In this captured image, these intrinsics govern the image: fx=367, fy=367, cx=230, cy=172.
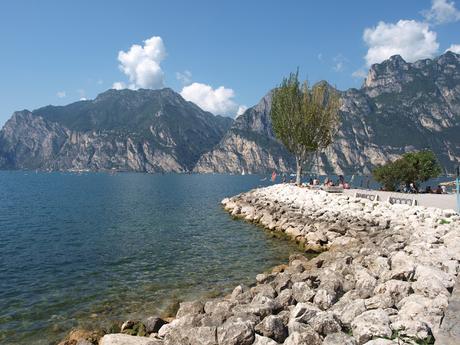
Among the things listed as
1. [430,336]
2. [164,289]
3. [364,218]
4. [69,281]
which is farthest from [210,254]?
[430,336]

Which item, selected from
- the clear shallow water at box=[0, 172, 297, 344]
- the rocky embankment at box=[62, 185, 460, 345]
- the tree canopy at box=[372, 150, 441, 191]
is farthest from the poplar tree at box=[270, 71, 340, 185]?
the rocky embankment at box=[62, 185, 460, 345]

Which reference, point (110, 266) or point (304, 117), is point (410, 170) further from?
point (110, 266)

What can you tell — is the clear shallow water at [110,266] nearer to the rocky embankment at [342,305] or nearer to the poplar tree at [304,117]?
the rocky embankment at [342,305]

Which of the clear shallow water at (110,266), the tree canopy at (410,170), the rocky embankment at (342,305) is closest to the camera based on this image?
the rocky embankment at (342,305)

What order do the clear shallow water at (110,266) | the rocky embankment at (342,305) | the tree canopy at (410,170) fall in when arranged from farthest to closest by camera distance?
the tree canopy at (410,170)
the clear shallow water at (110,266)
the rocky embankment at (342,305)

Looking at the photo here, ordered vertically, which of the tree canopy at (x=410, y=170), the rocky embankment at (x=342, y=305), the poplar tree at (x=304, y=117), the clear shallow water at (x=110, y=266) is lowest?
the clear shallow water at (x=110, y=266)

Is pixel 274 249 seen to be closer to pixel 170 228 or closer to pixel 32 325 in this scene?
pixel 170 228

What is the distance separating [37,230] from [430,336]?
1352 inches

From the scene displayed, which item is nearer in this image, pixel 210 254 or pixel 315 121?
pixel 210 254

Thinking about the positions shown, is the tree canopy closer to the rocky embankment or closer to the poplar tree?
the poplar tree

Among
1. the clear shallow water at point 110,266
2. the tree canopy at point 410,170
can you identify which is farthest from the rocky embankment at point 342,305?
the tree canopy at point 410,170

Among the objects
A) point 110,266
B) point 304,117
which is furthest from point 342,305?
point 304,117

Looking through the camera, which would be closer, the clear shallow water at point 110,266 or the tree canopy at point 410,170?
the clear shallow water at point 110,266

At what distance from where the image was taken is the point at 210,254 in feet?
80.5
